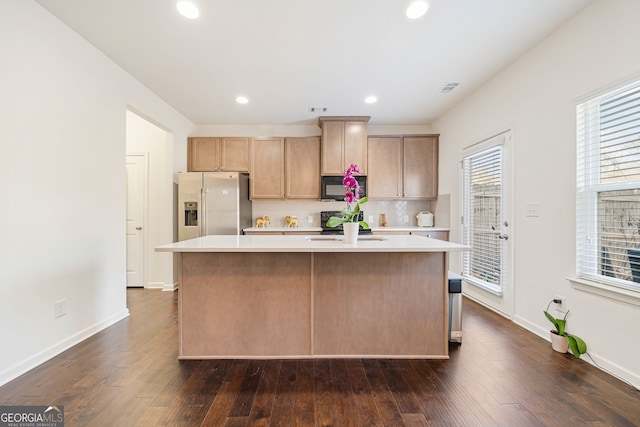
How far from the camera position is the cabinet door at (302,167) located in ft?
14.9

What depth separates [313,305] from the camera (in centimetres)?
210

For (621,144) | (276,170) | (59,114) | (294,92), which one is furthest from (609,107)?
(59,114)

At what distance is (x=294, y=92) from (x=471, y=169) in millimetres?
2496

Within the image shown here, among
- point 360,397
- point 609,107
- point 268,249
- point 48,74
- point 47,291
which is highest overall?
point 48,74

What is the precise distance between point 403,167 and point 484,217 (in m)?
1.58

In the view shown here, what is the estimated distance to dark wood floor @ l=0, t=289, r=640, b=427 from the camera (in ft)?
4.84

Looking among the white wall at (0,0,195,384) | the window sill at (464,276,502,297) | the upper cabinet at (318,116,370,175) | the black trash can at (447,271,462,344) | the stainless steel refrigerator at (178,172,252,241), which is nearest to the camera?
the white wall at (0,0,195,384)

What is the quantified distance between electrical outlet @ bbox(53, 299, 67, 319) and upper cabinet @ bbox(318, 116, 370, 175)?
131 inches

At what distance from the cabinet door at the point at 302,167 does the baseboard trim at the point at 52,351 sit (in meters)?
2.78

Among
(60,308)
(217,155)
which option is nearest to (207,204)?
(217,155)

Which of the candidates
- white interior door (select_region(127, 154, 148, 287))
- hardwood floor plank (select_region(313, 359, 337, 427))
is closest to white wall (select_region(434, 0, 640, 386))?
hardwood floor plank (select_region(313, 359, 337, 427))

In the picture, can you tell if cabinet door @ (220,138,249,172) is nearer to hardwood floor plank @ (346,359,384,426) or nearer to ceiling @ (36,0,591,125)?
ceiling @ (36,0,591,125)

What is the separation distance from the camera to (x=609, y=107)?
76.4 inches

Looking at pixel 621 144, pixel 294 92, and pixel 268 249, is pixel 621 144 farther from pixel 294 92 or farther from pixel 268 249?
pixel 294 92
